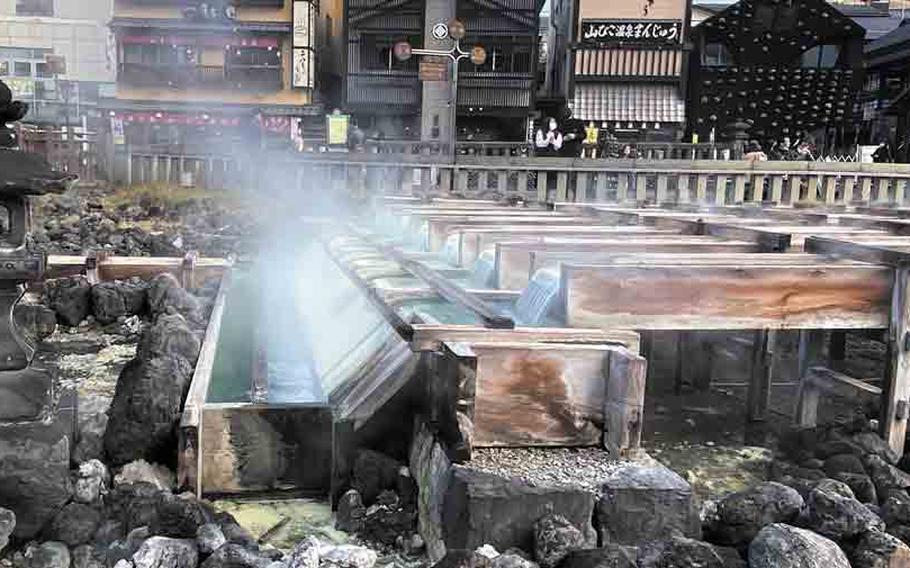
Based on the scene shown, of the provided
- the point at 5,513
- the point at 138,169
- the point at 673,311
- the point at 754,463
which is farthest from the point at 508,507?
the point at 138,169

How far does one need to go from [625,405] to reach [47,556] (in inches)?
120

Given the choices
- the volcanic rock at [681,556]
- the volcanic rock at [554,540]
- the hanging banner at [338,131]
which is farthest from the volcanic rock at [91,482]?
the hanging banner at [338,131]

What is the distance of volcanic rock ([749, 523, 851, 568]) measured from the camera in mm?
3553

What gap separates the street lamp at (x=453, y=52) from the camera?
25.3m

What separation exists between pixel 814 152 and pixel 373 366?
27459mm

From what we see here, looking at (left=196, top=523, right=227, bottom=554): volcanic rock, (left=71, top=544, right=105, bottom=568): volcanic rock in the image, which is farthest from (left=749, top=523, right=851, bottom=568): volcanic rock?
(left=71, top=544, right=105, bottom=568): volcanic rock

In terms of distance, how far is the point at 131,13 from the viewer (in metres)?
30.9

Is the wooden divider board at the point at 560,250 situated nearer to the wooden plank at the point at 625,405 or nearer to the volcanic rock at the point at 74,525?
the wooden plank at the point at 625,405

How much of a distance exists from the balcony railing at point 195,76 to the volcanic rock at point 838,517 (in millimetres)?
30144

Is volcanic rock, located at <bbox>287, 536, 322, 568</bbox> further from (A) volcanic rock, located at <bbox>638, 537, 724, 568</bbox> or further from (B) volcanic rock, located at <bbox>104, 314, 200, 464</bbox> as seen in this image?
(B) volcanic rock, located at <bbox>104, 314, 200, 464</bbox>

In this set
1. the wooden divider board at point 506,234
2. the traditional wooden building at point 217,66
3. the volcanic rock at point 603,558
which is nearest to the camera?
the volcanic rock at point 603,558

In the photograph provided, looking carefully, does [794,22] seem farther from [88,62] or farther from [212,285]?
[88,62]

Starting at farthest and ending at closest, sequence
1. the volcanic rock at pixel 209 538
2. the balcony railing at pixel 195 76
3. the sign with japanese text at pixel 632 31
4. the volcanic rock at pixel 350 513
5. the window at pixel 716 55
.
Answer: the balcony railing at pixel 195 76
the window at pixel 716 55
the sign with japanese text at pixel 632 31
the volcanic rock at pixel 350 513
the volcanic rock at pixel 209 538

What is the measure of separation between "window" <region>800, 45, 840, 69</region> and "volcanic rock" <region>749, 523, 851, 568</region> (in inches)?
1133
